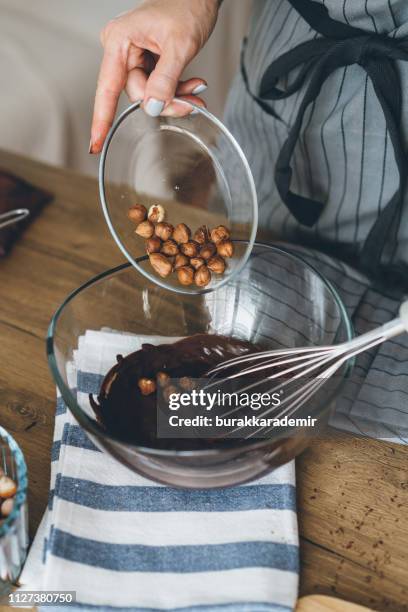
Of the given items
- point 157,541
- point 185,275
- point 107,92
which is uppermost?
point 107,92

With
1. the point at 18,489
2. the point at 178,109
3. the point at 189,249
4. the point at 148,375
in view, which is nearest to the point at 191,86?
the point at 178,109

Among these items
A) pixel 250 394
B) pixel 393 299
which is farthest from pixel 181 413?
pixel 393 299

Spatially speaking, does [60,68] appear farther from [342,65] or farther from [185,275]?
[185,275]

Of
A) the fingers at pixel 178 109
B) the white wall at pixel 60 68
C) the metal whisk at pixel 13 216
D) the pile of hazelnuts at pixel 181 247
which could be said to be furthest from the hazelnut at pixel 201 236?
the white wall at pixel 60 68

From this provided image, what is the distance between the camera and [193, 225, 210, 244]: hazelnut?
0.58 metres

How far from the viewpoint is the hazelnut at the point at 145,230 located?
22.4 inches

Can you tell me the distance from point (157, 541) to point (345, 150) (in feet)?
1.46

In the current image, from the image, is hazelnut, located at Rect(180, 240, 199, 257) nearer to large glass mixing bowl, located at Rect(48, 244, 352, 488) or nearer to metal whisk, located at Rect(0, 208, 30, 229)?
large glass mixing bowl, located at Rect(48, 244, 352, 488)

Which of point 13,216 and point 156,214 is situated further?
point 13,216

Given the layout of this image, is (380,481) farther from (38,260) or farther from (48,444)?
(38,260)

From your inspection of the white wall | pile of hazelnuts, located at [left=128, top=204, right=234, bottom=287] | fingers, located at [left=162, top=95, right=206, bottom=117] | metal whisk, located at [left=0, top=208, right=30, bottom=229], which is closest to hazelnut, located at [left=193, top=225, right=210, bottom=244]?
pile of hazelnuts, located at [left=128, top=204, right=234, bottom=287]

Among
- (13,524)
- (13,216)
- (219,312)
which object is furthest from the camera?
(13,216)

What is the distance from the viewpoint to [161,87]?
53cm

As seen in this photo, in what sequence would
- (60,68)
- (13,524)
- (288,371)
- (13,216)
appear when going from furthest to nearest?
(60,68) < (13,216) < (288,371) < (13,524)
